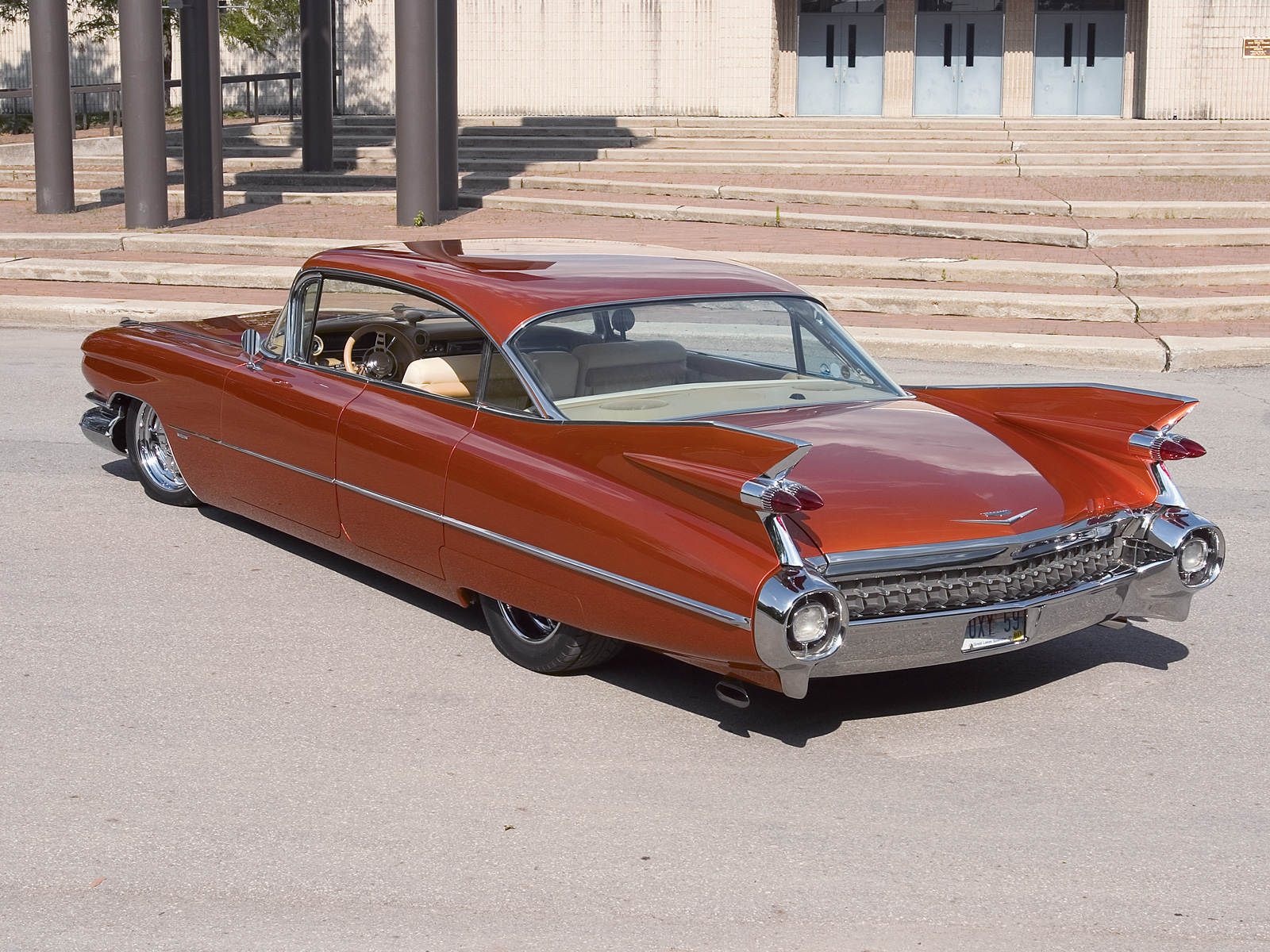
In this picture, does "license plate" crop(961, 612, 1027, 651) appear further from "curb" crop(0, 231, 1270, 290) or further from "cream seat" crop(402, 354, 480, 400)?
"curb" crop(0, 231, 1270, 290)

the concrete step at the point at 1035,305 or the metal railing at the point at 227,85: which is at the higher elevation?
the metal railing at the point at 227,85

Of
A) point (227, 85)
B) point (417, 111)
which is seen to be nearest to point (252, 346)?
point (417, 111)

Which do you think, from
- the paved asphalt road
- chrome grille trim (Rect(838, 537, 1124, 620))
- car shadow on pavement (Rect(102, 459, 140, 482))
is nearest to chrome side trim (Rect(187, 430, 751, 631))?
chrome grille trim (Rect(838, 537, 1124, 620))

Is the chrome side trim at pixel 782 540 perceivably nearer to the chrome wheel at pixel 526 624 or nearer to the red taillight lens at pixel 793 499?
the red taillight lens at pixel 793 499

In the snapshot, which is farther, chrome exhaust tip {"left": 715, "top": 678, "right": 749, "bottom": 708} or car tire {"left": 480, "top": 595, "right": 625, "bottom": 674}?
car tire {"left": 480, "top": 595, "right": 625, "bottom": 674}

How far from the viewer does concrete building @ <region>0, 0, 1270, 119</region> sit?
3020cm

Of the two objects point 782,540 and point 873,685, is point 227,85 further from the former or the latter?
point 782,540

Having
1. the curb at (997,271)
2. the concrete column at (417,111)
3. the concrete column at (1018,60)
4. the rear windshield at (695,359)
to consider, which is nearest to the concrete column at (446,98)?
the concrete column at (417,111)

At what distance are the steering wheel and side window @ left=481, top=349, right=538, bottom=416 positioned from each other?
74 centimetres

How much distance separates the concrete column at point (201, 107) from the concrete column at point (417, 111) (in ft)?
9.58

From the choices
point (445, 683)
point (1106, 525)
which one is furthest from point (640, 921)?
point (1106, 525)

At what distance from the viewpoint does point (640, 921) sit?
352cm

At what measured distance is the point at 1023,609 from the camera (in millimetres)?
4559

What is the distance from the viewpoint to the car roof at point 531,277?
5461mm
